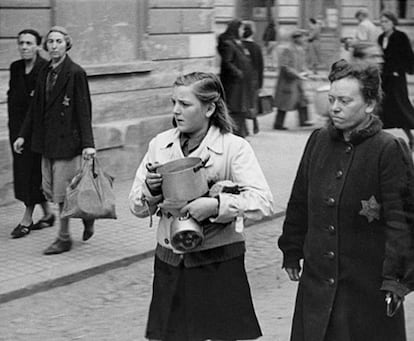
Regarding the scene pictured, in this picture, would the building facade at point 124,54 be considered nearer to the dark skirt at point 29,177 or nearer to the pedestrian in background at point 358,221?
the dark skirt at point 29,177

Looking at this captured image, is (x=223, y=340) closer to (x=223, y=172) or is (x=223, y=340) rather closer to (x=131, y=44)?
(x=223, y=172)

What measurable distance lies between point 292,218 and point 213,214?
0.34 m

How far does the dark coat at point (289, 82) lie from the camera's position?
15383mm

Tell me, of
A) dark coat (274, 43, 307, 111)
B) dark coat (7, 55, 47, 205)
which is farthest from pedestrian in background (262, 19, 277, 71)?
dark coat (7, 55, 47, 205)

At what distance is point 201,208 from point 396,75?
367 inches

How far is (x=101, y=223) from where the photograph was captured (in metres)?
9.20

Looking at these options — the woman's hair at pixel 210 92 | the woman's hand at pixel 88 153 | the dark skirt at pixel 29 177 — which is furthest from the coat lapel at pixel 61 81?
the woman's hair at pixel 210 92

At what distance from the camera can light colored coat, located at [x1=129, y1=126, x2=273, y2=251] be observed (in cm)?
428

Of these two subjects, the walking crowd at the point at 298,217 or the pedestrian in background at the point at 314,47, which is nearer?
the walking crowd at the point at 298,217

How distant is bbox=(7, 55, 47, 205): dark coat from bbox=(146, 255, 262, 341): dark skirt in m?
4.28

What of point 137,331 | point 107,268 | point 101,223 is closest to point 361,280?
point 137,331

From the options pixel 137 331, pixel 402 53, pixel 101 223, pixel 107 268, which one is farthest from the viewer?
pixel 402 53

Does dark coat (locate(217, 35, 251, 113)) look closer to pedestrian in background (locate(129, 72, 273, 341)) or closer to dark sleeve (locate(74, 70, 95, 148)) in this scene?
dark sleeve (locate(74, 70, 95, 148))

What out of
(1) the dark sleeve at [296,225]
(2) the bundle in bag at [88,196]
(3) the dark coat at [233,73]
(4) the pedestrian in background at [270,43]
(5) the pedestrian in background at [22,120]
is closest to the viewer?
(1) the dark sleeve at [296,225]
